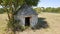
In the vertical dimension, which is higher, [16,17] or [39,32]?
[16,17]

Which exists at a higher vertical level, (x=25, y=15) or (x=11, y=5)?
(x=11, y=5)

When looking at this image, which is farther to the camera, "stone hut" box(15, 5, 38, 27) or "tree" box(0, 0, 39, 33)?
"stone hut" box(15, 5, 38, 27)

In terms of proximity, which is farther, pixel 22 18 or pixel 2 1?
pixel 22 18

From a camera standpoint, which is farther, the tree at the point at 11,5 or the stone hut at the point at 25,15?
the stone hut at the point at 25,15

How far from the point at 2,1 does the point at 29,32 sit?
6.19 metres

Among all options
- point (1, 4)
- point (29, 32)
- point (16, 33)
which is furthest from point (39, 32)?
point (1, 4)

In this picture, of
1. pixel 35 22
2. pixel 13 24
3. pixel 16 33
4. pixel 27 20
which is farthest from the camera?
pixel 27 20

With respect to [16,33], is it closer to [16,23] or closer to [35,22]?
[16,23]

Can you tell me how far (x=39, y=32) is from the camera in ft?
75.1

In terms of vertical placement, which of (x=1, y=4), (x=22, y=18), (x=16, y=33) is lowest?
(x=16, y=33)

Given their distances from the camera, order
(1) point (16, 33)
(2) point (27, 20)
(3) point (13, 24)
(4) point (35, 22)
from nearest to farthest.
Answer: (1) point (16, 33) < (3) point (13, 24) < (4) point (35, 22) < (2) point (27, 20)

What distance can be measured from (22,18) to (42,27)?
3.66 meters

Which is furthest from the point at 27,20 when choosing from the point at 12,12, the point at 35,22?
the point at 12,12

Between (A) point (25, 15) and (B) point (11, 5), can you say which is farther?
(A) point (25, 15)
